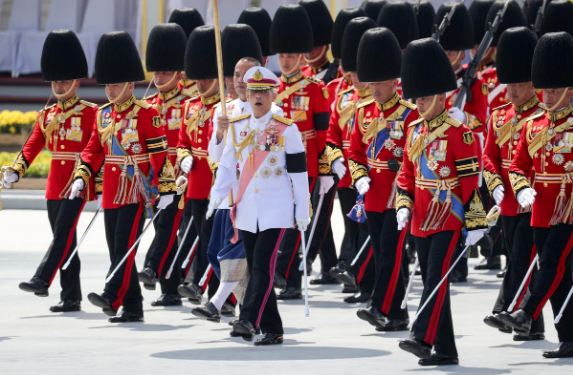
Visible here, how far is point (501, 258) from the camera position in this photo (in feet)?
46.8

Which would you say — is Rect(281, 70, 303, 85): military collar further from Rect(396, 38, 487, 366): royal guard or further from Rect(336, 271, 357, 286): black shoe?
Rect(396, 38, 487, 366): royal guard

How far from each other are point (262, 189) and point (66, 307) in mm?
2189

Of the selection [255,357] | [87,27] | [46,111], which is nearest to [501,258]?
[46,111]

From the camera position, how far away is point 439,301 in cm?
872

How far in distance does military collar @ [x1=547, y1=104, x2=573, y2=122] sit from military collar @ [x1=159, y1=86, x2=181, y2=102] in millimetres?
3542

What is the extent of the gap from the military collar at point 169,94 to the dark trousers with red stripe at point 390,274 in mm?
2431

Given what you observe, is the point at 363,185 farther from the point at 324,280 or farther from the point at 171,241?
the point at 324,280

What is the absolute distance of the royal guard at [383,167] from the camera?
9.99 m

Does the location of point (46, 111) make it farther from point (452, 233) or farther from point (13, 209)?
point (13, 209)

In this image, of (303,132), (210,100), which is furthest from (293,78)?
(210,100)

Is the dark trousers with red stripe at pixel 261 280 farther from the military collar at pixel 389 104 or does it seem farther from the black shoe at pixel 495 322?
the military collar at pixel 389 104

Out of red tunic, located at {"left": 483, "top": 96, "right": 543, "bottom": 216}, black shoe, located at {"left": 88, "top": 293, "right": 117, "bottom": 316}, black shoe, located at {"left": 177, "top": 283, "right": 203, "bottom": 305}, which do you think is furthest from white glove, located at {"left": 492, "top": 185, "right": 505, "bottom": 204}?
black shoe, located at {"left": 88, "top": 293, "right": 117, "bottom": 316}

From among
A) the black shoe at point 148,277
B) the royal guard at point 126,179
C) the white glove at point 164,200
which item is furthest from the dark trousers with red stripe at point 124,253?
the black shoe at point 148,277

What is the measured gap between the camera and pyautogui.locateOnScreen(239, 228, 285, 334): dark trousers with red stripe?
30.3ft
